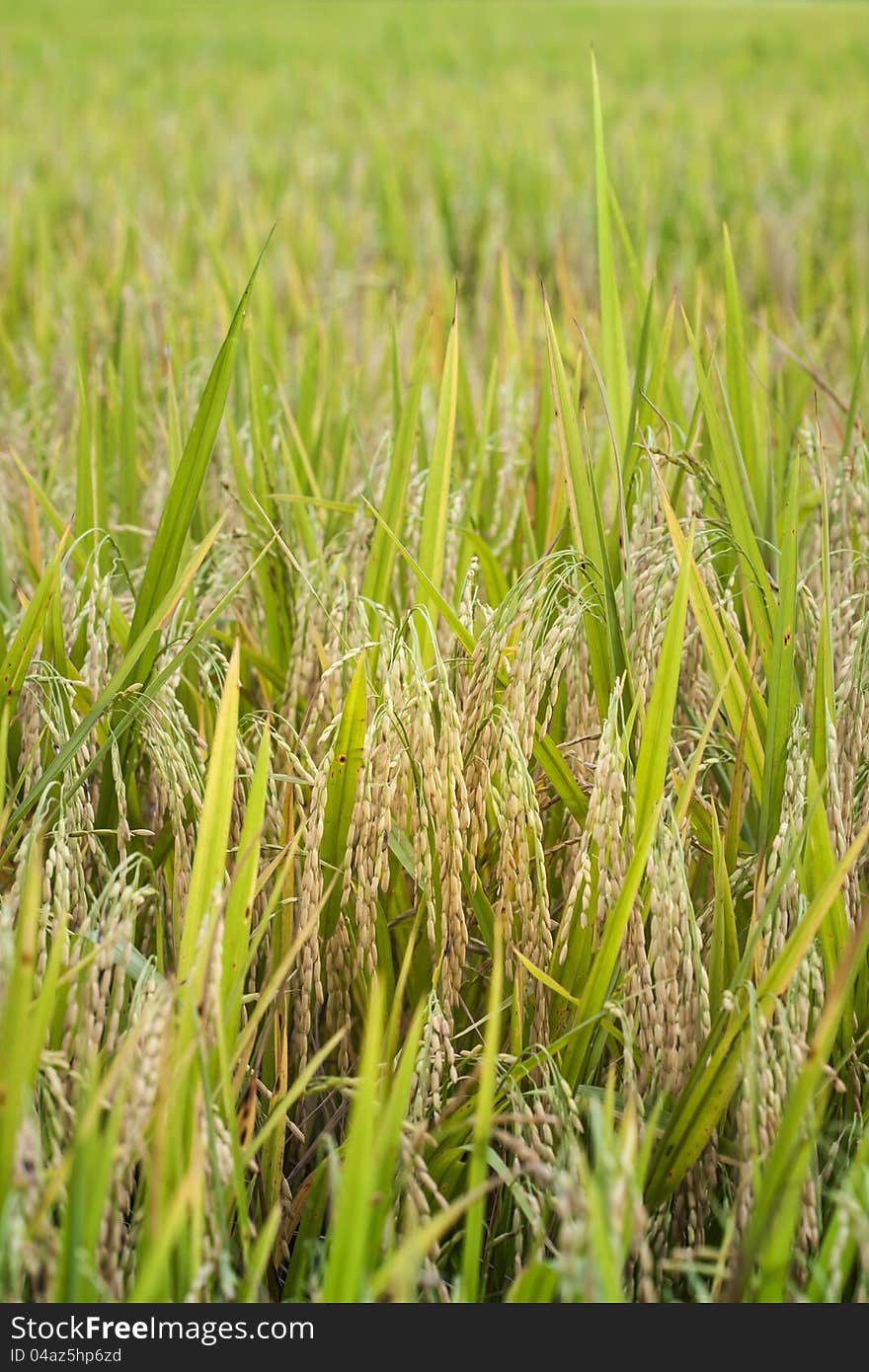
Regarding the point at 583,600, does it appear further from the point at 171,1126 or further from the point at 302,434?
the point at 302,434

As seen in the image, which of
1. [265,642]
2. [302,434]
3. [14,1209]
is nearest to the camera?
[14,1209]

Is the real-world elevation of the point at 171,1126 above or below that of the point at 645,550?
below

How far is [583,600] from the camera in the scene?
0.92m

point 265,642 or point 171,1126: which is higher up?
point 265,642

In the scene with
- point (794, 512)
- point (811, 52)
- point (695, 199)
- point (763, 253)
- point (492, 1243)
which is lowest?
point (492, 1243)

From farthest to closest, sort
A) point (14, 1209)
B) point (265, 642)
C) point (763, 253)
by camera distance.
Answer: point (763, 253) → point (265, 642) → point (14, 1209)

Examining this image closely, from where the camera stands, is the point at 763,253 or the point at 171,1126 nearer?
the point at 171,1126

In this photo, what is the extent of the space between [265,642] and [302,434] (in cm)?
44

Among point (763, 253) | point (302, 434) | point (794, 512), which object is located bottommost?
point (794, 512)

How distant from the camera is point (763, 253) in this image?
331 centimetres

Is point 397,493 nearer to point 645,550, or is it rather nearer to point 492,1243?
point 645,550

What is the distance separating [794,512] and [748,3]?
23957 millimetres
